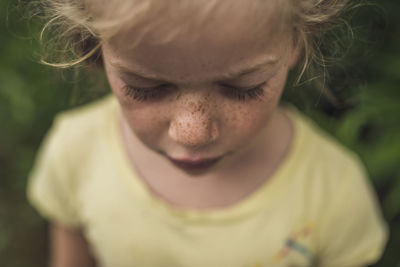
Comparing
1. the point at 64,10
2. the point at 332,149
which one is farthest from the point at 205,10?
the point at 332,149

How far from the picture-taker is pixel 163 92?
0.68 m

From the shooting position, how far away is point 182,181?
1051 millimetres

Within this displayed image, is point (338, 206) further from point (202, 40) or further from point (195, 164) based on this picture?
point (202, 40)

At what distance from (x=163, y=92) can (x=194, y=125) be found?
0.07 m

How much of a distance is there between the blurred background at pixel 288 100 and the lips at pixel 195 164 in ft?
1.34

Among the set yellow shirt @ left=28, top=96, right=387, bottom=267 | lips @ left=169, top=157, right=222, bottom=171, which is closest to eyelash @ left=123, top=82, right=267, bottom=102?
lips @ left=169, top=157, right=222, bottom=171

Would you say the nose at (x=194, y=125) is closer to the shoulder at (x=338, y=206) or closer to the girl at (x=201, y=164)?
the girl at (x=201, y=164)

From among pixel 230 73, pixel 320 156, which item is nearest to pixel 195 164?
pixel 230 73

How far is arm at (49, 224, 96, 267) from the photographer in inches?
51.0

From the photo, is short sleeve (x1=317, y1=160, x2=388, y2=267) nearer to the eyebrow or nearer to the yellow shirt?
the yellow shirt

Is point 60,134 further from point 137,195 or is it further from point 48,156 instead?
point 137,195

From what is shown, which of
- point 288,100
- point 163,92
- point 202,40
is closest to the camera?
point 202,40

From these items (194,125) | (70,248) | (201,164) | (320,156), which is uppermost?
(194,125)

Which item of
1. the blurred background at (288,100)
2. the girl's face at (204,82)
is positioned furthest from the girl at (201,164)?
the blurred background at (288,100)
